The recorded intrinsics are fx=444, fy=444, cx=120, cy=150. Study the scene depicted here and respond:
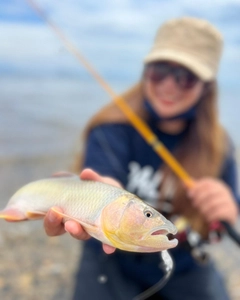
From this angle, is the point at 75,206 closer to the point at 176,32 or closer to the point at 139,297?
the point at 139,297

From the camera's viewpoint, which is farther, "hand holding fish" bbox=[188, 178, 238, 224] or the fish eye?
"hand holding fish" bbox=[188, 178, 238, 224]

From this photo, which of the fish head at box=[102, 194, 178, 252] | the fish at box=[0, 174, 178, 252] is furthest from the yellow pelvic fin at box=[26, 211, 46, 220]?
the fish head at box=[102, 194, 178, 252]

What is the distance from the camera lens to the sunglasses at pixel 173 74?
2.25 meters

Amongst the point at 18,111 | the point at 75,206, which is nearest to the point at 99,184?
the point at 75,206

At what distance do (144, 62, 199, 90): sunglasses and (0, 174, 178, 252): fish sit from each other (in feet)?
4.20

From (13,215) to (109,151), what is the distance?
123 centimetres

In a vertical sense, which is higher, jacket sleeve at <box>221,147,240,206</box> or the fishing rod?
the fishing rod

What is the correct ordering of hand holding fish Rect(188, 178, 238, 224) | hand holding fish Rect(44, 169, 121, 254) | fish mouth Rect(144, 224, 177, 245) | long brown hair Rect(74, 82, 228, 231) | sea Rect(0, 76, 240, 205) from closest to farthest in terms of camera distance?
fish mouth Rect(144, 224, 177, 245)
hand holding fish Rect(44, 169, 121, 254)
hand holding fish Rect(188, 178, 238, 224)
long brown hair Rect(74, 82, 228, 231)
sea Rect(0, 76, 240, 205)

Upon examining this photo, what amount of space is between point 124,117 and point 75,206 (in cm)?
146

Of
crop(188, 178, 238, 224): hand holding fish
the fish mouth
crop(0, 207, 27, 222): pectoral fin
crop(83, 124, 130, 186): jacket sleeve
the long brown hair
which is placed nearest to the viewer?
the fish mouth

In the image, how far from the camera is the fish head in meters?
0.85

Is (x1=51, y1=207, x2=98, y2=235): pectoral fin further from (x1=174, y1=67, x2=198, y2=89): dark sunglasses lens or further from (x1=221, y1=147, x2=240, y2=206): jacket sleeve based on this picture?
(x1=221, y1=147, x2=240, y2=206): jacket sleeve

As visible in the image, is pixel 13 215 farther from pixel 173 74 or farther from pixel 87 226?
pixel 173 74

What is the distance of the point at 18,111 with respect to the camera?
652cm
